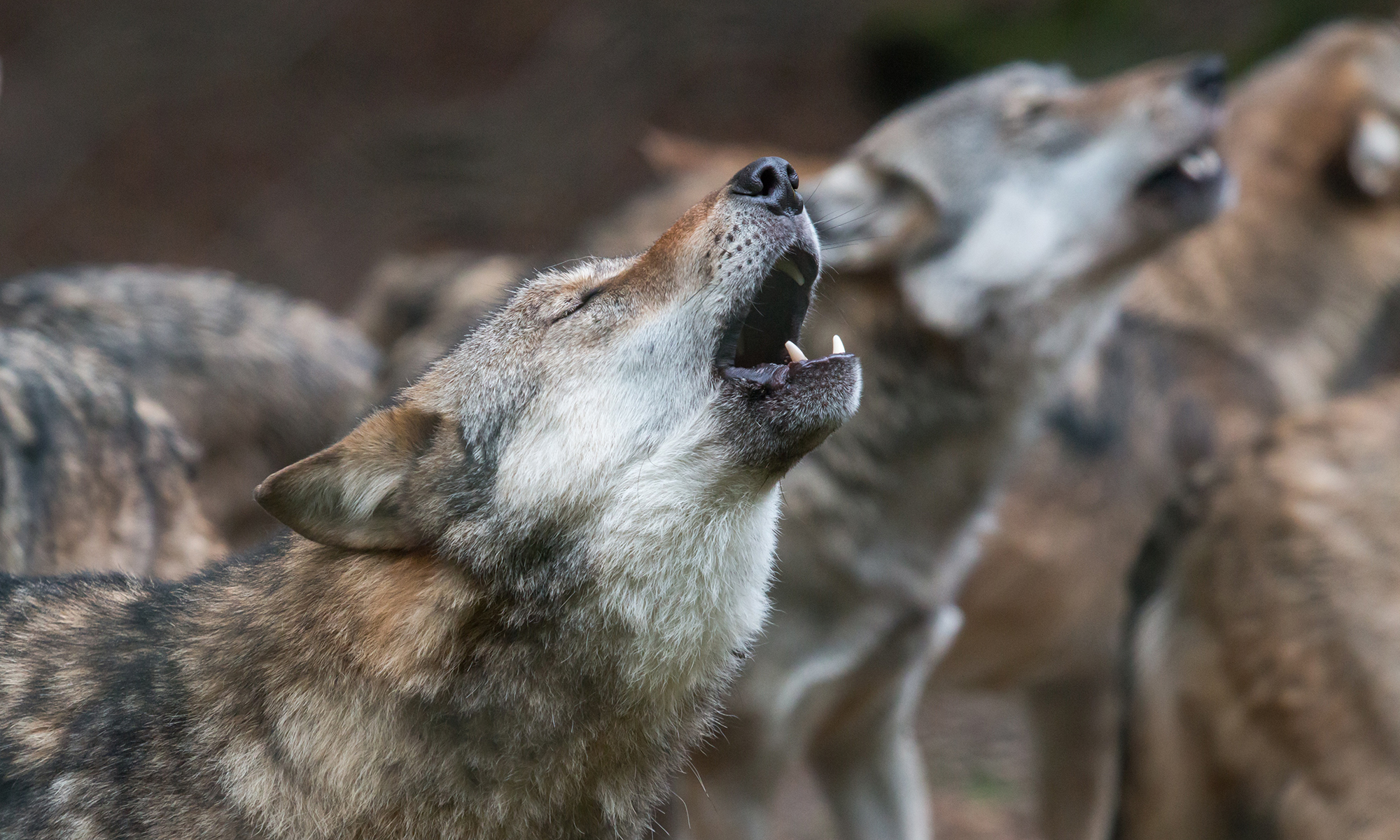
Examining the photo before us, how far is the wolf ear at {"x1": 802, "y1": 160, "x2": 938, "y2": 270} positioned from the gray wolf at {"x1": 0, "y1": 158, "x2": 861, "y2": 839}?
2081 millimetres

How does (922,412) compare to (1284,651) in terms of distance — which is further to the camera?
(922,412)

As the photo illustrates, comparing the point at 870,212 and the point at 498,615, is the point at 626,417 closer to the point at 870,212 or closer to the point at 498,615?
the point at 498,615

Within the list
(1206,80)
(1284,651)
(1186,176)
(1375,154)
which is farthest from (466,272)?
(1375,154)

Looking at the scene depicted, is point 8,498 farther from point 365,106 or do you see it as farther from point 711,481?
point 365,106

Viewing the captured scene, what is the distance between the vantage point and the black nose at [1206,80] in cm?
486

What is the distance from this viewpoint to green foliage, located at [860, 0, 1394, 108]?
10094 mm

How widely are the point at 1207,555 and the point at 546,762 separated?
223 centimetres

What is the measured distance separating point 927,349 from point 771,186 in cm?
221

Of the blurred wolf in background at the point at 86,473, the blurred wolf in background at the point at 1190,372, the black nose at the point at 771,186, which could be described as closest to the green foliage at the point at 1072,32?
the blurred wolf in background at the point at 1190,372

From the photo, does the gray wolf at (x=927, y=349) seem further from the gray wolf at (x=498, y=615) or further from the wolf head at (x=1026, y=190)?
the gray wolf at (x=498, y=615)

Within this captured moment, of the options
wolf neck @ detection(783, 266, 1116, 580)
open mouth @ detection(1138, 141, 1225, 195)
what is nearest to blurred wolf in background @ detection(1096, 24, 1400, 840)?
wolf neck @ detection(783, 266, 1116, 580)

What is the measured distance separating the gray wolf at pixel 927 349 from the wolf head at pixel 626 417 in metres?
1.90

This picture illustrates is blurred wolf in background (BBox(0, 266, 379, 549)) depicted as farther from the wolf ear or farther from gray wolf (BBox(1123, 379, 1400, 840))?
gray wolf (BBox(1123, 379, 1400, 840))

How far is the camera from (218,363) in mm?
4641
